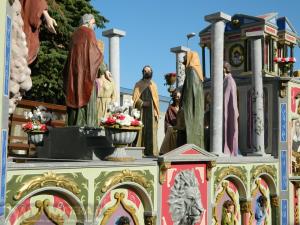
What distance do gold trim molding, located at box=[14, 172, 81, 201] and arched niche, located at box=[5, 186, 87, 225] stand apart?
6 cm

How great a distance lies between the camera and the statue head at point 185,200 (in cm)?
970

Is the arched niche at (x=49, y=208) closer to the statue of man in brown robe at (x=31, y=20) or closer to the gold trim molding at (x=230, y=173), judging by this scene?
the statue of man in brown robe at (x=31, y=20)

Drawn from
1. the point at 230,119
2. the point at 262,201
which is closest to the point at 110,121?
the point at 230,119

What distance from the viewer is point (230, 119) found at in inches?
488

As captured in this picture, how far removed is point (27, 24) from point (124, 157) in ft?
9.21

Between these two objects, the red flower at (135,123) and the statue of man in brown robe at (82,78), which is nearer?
the red flower at (135,123)

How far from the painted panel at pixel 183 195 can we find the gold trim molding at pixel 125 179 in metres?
Result: 0.61

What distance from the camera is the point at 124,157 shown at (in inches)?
345

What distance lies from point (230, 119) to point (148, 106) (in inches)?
86.5

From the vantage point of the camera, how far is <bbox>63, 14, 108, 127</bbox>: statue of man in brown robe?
9.41 meters

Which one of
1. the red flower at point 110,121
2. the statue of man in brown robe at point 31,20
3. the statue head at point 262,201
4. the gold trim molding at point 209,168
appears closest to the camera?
the statue of man in brown robe at point 31,20

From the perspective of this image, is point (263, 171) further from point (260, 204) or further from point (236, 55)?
point (236, 55)

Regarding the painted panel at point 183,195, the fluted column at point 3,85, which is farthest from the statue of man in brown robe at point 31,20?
the painted panel at point 183,195

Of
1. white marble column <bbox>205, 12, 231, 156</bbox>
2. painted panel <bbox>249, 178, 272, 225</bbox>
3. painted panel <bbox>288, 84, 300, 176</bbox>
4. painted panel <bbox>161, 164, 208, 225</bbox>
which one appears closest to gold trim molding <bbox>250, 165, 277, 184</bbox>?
painted panel <bbox>249, 178, 272, 225</bbox>
